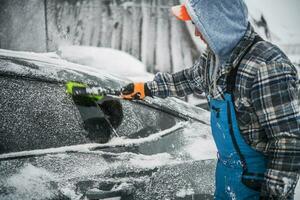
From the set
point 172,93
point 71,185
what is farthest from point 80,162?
point 172,93

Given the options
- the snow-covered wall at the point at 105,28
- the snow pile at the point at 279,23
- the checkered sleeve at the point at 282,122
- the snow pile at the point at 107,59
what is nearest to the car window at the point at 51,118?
the checkered sleeve at the point at 282,122

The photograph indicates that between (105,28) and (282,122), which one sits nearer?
(282,122)

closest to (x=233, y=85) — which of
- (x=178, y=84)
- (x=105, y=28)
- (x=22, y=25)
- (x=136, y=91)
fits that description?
(x=178, y=84)

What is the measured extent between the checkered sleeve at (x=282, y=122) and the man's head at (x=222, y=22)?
21 centimetres

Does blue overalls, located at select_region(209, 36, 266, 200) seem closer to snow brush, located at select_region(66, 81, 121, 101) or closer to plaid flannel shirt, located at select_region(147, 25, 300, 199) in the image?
plaid flannel shirt, located at select_region(147, 25, 300, 199)

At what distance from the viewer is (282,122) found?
1.37 m

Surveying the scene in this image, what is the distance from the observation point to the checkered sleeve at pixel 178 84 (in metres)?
2.09

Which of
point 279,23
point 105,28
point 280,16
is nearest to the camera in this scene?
point 105,28

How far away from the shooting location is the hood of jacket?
4.86ft

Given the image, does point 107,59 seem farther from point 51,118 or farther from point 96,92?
point 51,118

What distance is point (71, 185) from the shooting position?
167 centimetres

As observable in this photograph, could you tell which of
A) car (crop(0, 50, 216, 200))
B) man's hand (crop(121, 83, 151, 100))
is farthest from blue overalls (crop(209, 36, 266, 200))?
man's hand (crop(121, 83, 151, 100))

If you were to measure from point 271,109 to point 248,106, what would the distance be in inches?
4.5

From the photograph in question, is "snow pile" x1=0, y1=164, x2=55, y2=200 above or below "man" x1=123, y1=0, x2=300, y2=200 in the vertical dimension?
below
